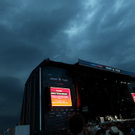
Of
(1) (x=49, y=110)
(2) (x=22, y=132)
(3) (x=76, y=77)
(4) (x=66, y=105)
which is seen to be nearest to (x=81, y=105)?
(4) (x=66, y=105)

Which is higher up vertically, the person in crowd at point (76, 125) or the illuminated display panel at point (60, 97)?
the illuminated display panel at point (60, 97)

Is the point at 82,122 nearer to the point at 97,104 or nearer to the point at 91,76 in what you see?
the point at 91,76

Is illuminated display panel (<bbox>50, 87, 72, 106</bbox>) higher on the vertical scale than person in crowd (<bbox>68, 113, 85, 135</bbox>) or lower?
higher

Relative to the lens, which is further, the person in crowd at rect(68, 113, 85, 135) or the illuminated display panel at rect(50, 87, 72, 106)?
the illuminated display panel at rect(50, 87, 72, 106)

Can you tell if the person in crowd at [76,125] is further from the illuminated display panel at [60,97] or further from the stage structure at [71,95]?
the illuminated display panel at [60,97]

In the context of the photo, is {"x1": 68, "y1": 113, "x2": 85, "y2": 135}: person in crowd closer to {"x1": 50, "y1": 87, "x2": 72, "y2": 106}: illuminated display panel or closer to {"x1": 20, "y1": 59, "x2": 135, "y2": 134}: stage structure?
{"x1": 20, "y1": 59, "x2": 135, "y2": 134}: stage structure

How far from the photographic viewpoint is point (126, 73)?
2395 cm

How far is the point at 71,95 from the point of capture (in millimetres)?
17734

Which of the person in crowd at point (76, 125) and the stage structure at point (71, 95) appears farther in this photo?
the stage structure at point (71, 95)

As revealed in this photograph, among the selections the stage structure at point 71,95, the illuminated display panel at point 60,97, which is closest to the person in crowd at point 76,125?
the stage structure at point 71,95

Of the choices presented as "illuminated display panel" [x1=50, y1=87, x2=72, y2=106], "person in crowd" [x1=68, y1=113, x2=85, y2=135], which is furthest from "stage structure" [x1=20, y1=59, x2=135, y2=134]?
"person in crowd" [x1=68, y1=113, x2=85, y2=135]

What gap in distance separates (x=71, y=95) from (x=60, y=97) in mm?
1842

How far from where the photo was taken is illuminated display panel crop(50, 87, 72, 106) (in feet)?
52.7

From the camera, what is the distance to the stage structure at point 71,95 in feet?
50.5
